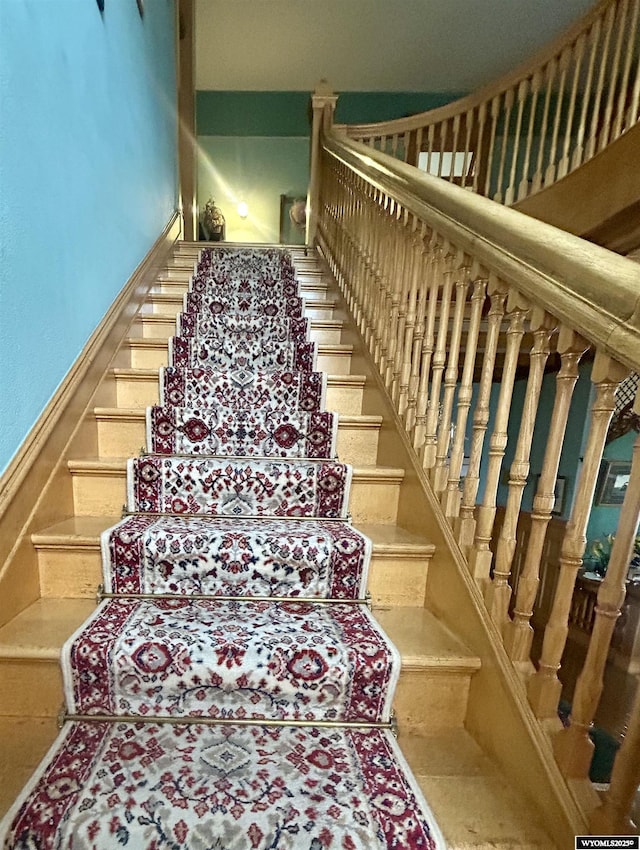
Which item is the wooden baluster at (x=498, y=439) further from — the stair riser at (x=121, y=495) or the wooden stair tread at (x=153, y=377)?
the wooden stair tread at (x=153, y=377)

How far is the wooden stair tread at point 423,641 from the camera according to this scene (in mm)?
1050

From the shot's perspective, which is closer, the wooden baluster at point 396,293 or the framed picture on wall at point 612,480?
the wooden baluster at point 396,293

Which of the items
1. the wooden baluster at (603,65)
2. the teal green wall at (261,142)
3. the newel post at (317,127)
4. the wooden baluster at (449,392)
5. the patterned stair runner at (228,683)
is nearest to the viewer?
the patterned stair runner at (228,683)

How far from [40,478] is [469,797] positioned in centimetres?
123

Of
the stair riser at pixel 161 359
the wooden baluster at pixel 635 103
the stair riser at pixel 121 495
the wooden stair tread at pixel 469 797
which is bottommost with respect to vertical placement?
the wooden stair tread at pixel 469 797

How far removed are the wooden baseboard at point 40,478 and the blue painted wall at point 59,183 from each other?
0.13 feet

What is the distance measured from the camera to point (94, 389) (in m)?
1.63

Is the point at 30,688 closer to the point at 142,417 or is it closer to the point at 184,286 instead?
the point at 142,417

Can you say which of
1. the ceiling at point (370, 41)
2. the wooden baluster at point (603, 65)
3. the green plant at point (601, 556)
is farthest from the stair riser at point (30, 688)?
the ceiling at point (370, 41)

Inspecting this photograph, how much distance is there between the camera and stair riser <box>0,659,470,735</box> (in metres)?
1.01

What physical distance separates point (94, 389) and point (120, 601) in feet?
2.55

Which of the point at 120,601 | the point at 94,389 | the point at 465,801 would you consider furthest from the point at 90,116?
the point at 465,801

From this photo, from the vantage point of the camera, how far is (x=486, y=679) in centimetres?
102

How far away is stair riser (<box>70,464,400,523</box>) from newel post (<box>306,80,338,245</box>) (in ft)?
8.46
